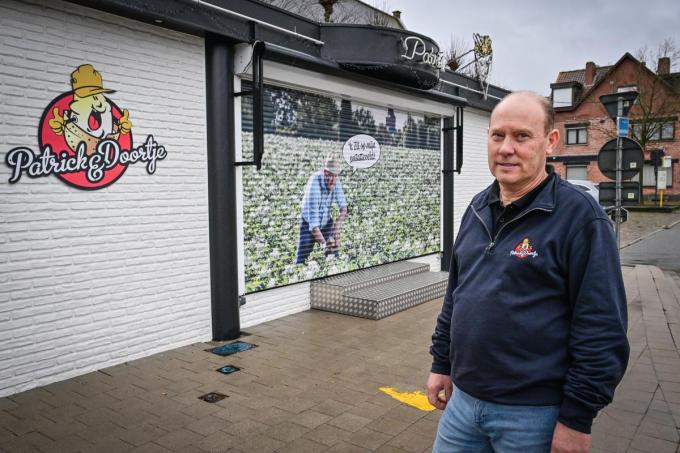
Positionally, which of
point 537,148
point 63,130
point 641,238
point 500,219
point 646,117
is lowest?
point 641,238

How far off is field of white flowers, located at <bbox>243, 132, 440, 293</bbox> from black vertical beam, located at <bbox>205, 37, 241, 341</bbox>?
0.45 m

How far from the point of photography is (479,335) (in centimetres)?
201

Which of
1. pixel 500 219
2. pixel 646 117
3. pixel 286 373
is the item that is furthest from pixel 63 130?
pixel 646 117

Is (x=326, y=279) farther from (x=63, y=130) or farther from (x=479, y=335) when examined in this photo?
(x=479, y=335)

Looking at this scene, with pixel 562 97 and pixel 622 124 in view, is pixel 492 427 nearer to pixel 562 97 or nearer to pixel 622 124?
pixel 622 124

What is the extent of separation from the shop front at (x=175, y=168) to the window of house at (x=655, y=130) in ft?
91.3

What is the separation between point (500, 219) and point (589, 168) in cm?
3864

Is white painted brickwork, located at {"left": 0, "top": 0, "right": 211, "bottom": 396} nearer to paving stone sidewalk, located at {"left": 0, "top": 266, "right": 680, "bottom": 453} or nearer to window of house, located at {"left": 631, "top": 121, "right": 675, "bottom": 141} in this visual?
paving stone sidewalk, located at {"left": 0, "top": 266, "right": 680, "bottom": 453}

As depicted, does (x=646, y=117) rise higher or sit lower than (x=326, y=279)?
higher

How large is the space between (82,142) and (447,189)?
291 inches

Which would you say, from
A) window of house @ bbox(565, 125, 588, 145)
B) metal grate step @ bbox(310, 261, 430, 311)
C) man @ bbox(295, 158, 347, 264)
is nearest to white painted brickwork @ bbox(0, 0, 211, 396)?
man @ bbox(295, 158, 347, 264)

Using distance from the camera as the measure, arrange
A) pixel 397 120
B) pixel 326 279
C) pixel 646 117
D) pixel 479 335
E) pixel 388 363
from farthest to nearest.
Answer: pixel 646 117, pixel 397 120, pixel 326 279, pixel 388 363, pixel 479 335

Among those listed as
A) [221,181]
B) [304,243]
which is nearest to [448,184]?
[304,243]

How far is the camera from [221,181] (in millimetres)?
6152
